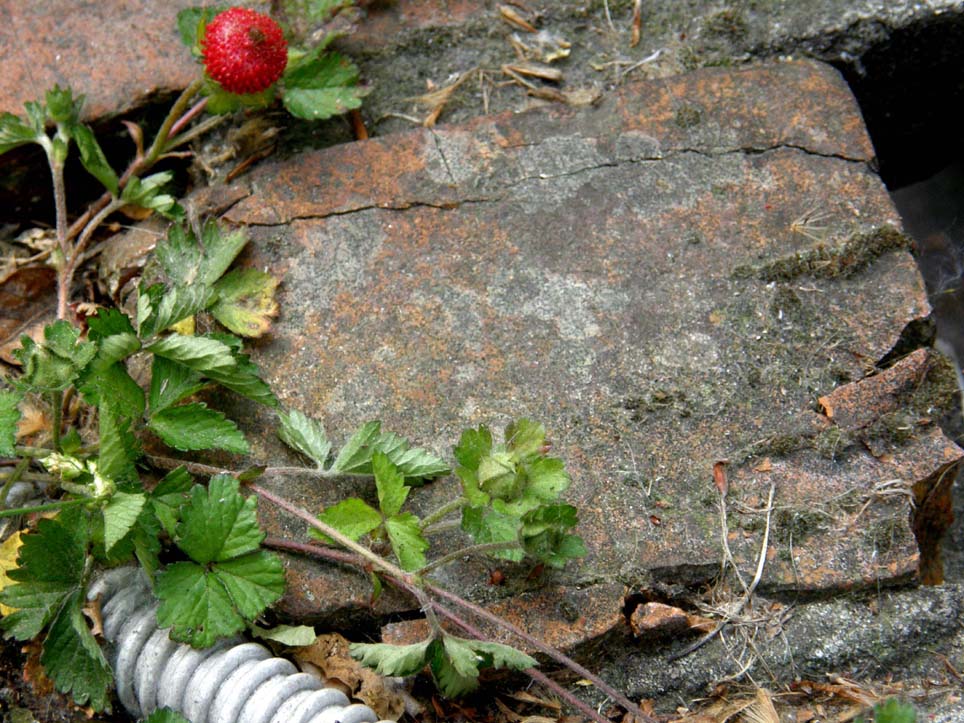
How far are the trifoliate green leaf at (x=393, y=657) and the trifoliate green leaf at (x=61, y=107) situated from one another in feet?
4.11

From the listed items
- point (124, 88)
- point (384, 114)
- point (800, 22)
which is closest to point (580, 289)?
point (384, 114)

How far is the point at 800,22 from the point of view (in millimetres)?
2318

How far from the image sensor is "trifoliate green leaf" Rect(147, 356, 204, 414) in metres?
1.73

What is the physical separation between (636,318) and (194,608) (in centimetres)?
100

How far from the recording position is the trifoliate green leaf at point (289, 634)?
5.55ft

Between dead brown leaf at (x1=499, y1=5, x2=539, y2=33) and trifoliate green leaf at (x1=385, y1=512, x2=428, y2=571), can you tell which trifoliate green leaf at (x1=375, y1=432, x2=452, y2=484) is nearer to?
trifoliate green leaf at (x1=385, y1=512, x2=428, y2=571)

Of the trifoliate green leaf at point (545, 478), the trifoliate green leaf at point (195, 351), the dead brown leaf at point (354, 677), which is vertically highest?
the trifoliate green leaf at point (195, 351)

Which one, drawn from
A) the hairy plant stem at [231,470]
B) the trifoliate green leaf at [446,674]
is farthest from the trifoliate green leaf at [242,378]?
the trifoliate green leaf at [446,674]

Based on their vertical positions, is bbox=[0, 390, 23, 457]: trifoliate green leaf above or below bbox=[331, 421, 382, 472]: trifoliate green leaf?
A: above

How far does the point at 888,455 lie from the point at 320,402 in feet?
3.58

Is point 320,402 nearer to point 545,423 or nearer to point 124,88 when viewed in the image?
point 545,423

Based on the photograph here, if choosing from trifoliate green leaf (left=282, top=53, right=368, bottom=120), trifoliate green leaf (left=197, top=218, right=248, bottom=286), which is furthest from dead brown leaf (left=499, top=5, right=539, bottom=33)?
trifoliate green leaf (left=197, top=218, right=248, bottom=286)

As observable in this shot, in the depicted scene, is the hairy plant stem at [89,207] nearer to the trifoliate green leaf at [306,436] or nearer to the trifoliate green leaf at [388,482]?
the trifoliate green leaf at [306,436]

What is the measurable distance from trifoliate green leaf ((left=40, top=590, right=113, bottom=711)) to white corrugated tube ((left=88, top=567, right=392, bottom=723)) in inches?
2.9
